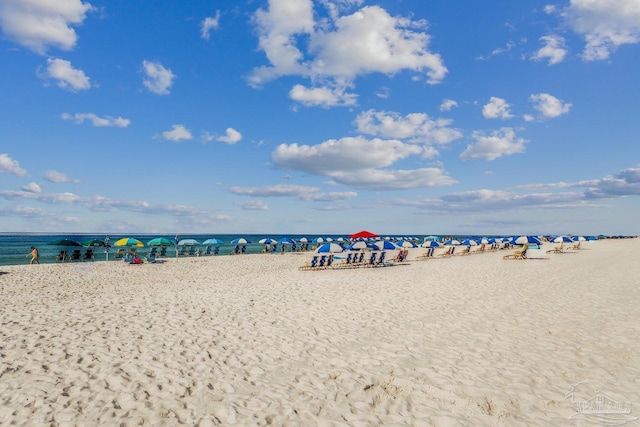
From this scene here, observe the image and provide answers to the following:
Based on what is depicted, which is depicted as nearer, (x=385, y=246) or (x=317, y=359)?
(x=317, y=359)

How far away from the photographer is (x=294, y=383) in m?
5.39

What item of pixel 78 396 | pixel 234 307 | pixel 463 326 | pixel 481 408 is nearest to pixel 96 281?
pixel 234 307

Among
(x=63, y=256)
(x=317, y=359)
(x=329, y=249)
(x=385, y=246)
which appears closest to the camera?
(x=317, y=359)

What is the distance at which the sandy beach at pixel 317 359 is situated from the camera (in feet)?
15.0

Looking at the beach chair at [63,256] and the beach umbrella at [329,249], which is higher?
the beach umbrella at [329,249]

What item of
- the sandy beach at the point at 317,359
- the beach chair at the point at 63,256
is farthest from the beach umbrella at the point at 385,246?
the beach chair at the point at 63,256

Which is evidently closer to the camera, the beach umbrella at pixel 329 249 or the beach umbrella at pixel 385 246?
the beach umbrella at pixel 329 249

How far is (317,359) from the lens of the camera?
20.9 ft

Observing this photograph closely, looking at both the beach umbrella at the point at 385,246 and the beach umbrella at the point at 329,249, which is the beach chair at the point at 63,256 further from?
the beach umbrella at the point at 385,246

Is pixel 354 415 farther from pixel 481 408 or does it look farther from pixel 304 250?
pixel 304 250

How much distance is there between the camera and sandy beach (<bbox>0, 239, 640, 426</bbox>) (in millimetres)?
4562

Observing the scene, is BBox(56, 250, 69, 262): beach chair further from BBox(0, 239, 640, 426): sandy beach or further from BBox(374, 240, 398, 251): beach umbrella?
BBox(374, 240, 398, 251): beach umbrella

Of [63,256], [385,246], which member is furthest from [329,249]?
[63,256]

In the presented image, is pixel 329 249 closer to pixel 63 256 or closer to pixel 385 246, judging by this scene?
pixel 385 246
